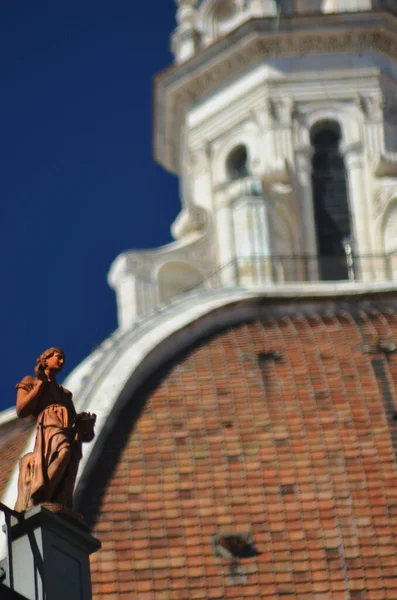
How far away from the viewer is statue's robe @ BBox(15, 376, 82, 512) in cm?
3005

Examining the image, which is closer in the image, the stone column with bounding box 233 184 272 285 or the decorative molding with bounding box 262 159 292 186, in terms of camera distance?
the stone column with bounding box 233 184 272 285

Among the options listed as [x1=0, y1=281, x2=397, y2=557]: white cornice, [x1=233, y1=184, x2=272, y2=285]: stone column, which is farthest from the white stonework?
[x1=0, y1=281, x2=397, y2=557]: white cornice

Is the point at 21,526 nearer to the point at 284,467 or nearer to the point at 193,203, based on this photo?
the point at 284,467

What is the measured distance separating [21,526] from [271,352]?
13.3 m

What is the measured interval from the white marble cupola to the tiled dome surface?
3803mm

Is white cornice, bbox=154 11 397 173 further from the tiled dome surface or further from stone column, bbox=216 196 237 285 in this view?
the tiled dome surface

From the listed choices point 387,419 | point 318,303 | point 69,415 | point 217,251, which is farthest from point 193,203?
point 69,415

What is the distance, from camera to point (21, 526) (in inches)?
1137

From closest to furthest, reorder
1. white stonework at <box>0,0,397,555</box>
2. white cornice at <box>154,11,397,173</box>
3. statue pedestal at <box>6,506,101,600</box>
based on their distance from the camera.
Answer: statue pedestal at <box>6,506,101,600</box> < white stonework at <box>0,0,397,555</box> < white cornice at <box>154,11,397,173</box>

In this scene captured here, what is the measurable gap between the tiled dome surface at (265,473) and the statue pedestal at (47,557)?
761 cm

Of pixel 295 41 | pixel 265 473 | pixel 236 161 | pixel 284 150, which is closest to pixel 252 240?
pixel 284 150

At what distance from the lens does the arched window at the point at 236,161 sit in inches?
1907

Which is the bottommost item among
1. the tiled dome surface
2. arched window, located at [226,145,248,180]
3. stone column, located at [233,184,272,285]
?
the tiled dome surface

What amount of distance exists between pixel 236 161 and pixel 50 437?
18235mm
